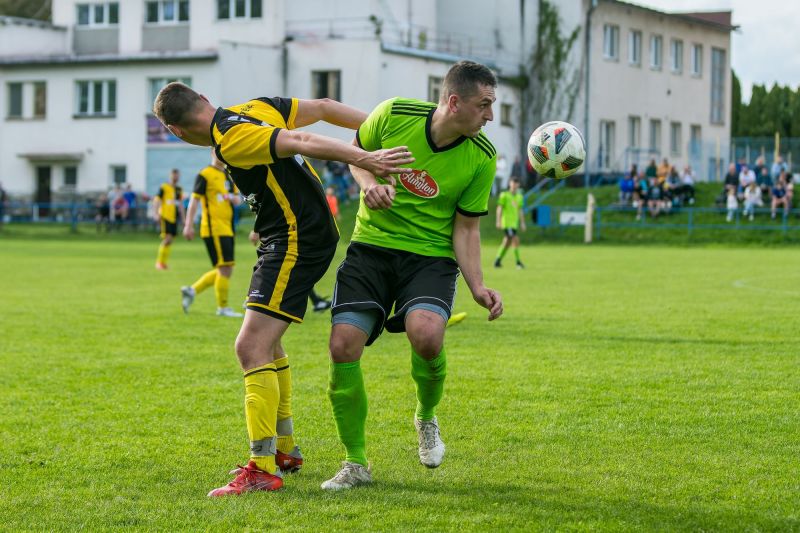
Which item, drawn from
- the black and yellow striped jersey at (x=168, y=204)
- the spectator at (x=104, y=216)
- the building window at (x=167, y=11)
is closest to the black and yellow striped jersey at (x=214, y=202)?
the black and yellow striped jersey at (x=168, y=204)

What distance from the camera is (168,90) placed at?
5754mm

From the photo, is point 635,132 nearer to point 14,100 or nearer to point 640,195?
point 640,195

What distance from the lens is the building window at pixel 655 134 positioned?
57.1 m

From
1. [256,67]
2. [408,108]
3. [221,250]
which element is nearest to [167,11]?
[256,67]

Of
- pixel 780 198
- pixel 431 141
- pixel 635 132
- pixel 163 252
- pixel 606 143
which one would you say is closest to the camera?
pixel 431 141

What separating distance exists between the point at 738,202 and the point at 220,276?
28.7 meters

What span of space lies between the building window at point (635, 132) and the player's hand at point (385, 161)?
170ft

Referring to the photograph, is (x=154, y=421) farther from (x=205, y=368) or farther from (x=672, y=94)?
(x=672, y=94)

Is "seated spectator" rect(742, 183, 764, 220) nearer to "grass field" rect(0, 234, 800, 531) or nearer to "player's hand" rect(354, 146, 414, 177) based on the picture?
"grass field" rect(0, 234, 800, 531)

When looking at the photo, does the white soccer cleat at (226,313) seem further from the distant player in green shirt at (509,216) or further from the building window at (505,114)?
the building window at (505,114)

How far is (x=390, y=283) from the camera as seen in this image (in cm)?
619

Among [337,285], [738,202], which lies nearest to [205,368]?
[337,285]

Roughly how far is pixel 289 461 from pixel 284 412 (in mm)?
275

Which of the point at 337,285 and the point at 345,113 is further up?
the point at 345,113
